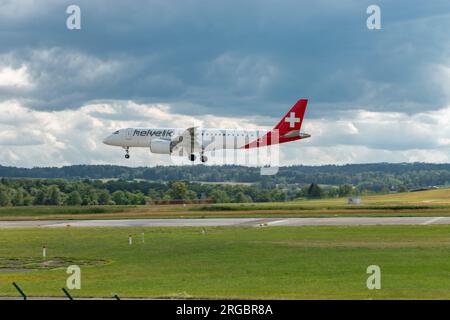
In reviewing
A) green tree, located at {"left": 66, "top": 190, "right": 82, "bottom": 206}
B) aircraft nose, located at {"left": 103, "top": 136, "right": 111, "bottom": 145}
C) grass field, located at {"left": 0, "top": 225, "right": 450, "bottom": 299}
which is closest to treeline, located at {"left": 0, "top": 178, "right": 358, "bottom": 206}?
green tree, located at {"left": 66, "top": 190, "right": 82, "bottom": 206}

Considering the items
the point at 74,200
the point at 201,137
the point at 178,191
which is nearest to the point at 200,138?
the point at 201,137

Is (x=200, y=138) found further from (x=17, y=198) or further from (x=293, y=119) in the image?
(x=17, y=198)

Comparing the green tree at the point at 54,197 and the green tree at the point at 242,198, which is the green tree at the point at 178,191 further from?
the green tree at the point at 54,197

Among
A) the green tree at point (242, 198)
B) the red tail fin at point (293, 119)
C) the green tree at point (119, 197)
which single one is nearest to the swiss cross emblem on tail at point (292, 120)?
the red tail fin at point (293, 119)

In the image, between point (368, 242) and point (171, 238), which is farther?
point (171, 238)

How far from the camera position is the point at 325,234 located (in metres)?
67.5

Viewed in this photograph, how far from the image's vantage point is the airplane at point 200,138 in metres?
100

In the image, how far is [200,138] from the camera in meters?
101

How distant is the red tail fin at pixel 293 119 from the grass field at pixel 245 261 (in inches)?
1205

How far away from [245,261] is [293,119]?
59.9 metres

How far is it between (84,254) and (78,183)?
141m
